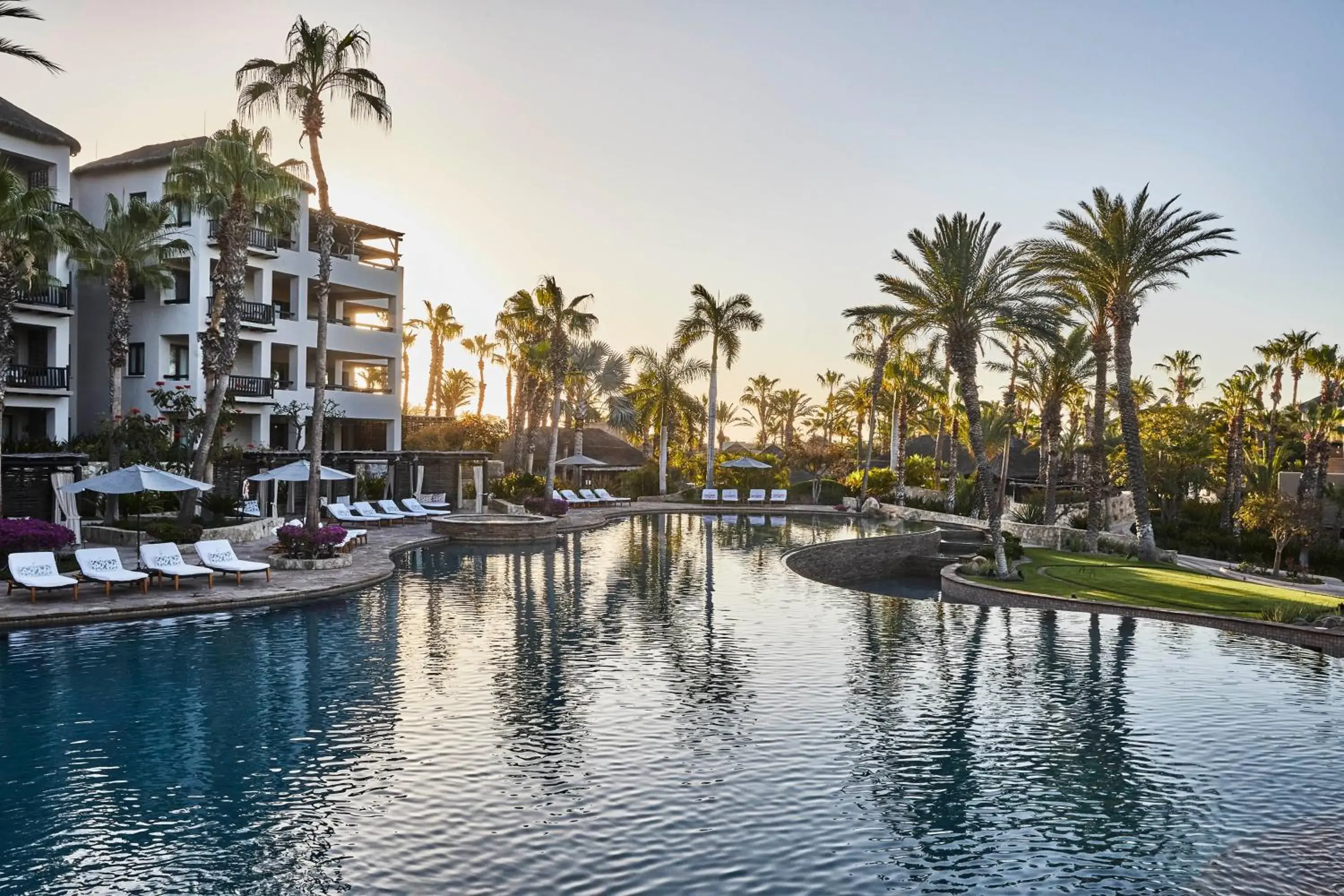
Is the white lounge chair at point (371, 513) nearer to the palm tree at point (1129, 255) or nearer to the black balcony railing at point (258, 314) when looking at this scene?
the black balcony railing at point (258, 314)

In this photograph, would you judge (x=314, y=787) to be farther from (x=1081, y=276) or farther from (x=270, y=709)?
(x=1081, y=276)

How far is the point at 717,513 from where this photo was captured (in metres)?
43.8

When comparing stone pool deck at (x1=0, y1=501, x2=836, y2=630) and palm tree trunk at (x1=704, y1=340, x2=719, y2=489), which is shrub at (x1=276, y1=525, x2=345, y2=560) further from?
palm tree trunk at (x1=704, y1=340, x2=719, y2=489)

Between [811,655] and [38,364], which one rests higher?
[38,364]

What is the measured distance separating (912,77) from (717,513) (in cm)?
2310

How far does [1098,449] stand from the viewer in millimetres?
31078

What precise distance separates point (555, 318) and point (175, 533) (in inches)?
649

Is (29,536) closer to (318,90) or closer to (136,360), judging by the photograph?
(318,90)

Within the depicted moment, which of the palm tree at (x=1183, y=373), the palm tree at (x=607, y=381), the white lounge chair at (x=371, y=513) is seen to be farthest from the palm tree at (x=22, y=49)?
the palm tree at (x=1183, y=373)

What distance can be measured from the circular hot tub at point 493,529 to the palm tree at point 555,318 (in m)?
6.26

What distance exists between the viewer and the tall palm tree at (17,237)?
21.8m

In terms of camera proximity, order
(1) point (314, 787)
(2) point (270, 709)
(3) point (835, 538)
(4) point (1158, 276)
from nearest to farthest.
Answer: (1) point (314, 787) < (2) point (270, 709) < (4) point (1158, 276) < (3) point (835, 538)

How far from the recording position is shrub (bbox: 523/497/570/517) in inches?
1451

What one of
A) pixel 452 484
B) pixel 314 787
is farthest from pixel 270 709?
pixel 452 484
